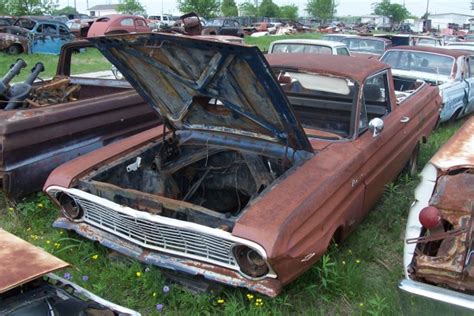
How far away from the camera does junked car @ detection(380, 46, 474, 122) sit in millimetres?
7598

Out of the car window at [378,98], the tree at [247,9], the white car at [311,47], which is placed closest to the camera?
the car window at [378,98]

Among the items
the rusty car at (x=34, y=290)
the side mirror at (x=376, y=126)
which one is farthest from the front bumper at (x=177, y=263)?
the side mirror at (x=376, y=126)

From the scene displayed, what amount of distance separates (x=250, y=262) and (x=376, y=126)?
5.43 feet

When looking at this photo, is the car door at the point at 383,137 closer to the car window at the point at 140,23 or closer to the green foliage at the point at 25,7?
the car window at the point at 140,23

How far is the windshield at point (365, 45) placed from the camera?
1266 centimetres

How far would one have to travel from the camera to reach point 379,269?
3699 mm

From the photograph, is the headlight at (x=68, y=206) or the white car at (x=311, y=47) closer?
the headlight at (x=68, y=206)

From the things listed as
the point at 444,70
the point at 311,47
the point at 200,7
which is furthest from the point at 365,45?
the point at 200,7

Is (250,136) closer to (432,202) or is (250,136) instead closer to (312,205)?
(312,205)

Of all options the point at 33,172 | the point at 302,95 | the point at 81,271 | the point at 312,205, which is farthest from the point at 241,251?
the point at 33,172

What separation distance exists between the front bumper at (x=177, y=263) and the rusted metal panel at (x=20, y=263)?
0.89 metres

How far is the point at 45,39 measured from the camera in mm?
17203

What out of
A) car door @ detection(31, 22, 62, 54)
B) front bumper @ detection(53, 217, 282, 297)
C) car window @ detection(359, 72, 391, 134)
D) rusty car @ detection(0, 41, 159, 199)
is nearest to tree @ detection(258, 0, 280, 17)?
car door @ detection(31, 22, 62, 54)

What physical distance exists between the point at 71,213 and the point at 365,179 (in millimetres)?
2180
